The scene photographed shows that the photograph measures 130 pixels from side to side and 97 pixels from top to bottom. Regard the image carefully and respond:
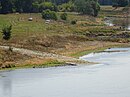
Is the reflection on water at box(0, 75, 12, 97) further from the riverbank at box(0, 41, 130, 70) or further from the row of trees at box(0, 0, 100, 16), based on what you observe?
the row of trees at box(0, 0, 100, 16)

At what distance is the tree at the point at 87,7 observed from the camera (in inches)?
6619

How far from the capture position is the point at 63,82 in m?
52.5

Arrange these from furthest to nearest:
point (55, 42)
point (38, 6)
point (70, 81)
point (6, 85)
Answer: point (38, 6)
point (55, 42)
point (70, 81)
point (6, 85)

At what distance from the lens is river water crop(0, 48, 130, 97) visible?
46309mm

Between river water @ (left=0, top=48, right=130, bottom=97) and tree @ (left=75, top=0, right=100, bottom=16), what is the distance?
100720mm

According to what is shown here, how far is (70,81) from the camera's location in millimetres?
53188

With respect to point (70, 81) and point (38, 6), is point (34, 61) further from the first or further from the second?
point (38, 6)

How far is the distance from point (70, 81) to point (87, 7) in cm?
11728

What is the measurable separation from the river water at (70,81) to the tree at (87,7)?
3965 inches

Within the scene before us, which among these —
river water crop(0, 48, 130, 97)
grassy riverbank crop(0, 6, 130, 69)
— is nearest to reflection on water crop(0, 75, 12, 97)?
river water crop(0, 48, 130, 97)

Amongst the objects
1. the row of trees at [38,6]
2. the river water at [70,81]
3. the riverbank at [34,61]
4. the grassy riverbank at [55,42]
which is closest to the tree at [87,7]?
the row of trees at [38,6]

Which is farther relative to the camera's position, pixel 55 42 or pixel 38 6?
pixel 38 6

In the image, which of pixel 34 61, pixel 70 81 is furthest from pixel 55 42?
pixel 70 81

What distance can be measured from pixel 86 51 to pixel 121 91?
36923 millimetres
